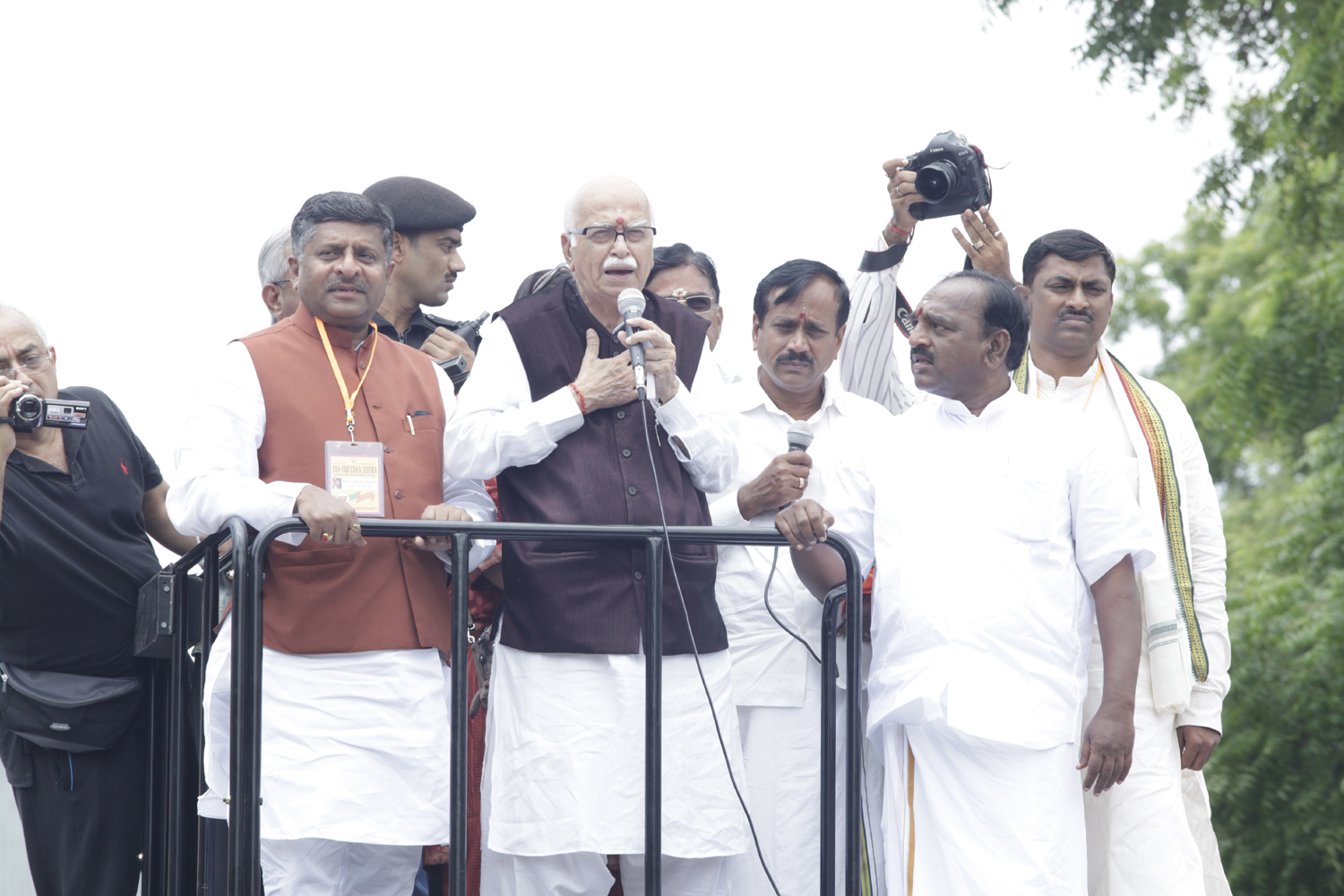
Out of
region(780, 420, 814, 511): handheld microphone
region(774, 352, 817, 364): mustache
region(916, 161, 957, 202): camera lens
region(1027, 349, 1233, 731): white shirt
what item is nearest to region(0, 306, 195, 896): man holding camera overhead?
region(780, 420, 814, 511): handheld microphone

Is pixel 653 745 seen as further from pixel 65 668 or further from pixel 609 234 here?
pixel 65 668

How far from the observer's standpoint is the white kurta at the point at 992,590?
344 cm

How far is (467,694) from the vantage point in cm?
336

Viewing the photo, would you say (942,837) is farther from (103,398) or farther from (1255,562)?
(1255,562)

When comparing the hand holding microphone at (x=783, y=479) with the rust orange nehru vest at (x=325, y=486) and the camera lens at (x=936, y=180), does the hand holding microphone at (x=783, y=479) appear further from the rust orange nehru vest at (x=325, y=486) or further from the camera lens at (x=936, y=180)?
the camera lens at (x=936, y=180)

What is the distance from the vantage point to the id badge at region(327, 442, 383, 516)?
3432 millimetres

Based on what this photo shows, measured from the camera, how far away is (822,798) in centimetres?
347

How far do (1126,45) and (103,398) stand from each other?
680 cm

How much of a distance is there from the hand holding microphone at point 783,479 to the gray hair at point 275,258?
173 centimetres

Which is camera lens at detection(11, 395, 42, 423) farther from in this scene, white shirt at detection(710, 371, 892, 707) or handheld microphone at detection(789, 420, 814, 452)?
handheld microphone at detection(789, 420, 814, 452)

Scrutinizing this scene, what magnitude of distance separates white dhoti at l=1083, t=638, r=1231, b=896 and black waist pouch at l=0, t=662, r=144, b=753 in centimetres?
267

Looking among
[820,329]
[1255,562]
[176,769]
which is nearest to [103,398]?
[176,769]

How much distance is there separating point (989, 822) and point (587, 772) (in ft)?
3.24

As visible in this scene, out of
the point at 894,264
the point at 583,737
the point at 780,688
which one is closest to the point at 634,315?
the point at 583,737
